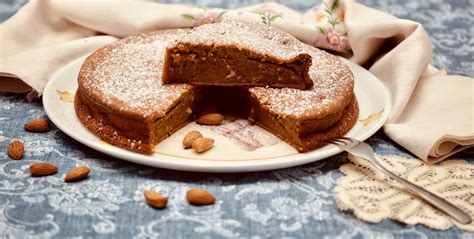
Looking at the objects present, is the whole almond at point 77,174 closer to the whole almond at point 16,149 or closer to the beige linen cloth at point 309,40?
the whole almond at point 16,149

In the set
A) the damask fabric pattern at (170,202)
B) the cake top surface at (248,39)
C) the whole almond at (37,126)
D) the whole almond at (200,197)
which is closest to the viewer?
the damask fabric pattern at (170,202)

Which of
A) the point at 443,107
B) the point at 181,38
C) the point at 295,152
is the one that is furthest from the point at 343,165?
the point at 181,38

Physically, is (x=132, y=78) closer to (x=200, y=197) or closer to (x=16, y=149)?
(x=16, y=149)

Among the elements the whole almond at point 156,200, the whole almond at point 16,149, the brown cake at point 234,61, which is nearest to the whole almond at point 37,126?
the whole almond at point 16,149

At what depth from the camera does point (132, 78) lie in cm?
319

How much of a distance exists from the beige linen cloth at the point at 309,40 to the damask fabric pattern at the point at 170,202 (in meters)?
0.28

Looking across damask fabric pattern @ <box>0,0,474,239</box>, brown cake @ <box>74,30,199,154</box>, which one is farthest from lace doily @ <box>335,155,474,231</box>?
brown cake @ <box>74,30,199,154</box>

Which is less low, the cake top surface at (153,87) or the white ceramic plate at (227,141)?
the cake top surface at (153,87)

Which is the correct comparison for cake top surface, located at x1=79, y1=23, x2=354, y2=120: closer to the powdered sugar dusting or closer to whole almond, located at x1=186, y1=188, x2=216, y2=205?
the powdered sugar dusting

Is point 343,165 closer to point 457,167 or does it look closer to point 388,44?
point 457,167

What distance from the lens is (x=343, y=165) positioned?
112 inches

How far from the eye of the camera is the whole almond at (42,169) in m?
2.74

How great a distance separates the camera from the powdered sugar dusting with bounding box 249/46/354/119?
116 inches

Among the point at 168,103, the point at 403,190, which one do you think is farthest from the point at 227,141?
the point at 403,190
